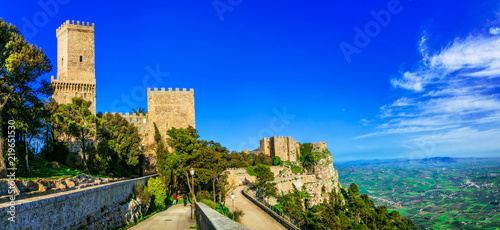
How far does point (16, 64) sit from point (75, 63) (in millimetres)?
18279

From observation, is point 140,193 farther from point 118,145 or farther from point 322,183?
point 322,183

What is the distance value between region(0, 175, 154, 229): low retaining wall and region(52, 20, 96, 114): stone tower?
22720 mm

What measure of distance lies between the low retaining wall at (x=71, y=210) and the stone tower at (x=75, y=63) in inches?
894

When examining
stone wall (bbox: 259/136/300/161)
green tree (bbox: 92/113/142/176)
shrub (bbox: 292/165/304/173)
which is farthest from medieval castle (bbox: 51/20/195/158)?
shrub (bbox: 292/165/304/173)

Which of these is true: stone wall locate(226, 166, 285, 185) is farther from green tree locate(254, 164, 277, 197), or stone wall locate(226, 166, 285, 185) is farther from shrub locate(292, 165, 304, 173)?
shrub locate(292, 165, 304, 173)

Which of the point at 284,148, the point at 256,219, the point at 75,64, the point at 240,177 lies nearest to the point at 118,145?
the point at 75,64

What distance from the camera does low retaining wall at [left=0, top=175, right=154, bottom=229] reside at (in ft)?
17.9

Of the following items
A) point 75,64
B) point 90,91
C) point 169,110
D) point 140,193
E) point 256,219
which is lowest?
point 256,219

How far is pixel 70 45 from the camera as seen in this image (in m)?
31.9

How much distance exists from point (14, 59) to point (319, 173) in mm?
43439

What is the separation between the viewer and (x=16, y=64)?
1516 cm

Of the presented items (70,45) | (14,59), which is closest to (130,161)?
(70,45)

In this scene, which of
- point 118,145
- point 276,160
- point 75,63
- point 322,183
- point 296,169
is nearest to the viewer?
point 118,145

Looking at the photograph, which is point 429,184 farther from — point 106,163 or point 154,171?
point 106,163
